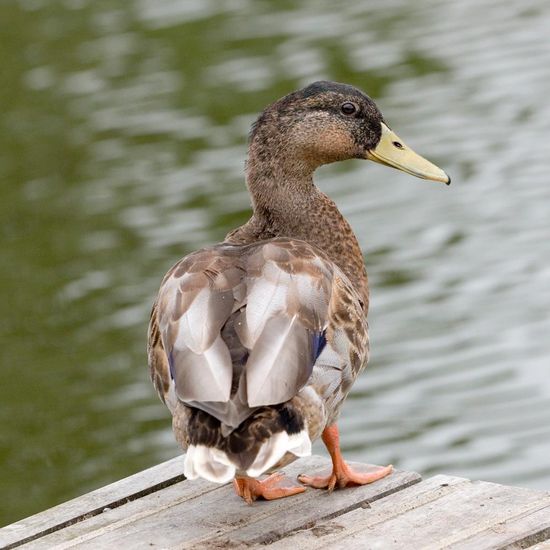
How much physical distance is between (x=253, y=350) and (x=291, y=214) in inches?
53.7

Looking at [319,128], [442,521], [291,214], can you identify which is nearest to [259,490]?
[442,521]

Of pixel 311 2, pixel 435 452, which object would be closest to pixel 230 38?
pixel 311 2

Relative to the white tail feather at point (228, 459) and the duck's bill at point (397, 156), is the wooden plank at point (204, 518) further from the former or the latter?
the duck's bill at point (397, 156)

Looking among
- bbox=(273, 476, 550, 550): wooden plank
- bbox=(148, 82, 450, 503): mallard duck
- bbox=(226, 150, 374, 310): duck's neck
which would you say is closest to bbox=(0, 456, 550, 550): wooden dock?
bbox=(273, 476, 550, 550): wooden plank

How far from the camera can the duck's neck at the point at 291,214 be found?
5.52 m

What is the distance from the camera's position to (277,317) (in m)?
4.40

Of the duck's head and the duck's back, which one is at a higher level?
the duck's head

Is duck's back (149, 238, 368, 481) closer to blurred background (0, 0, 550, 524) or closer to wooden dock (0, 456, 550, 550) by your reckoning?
wooden dock (0, 456, 550, 550)

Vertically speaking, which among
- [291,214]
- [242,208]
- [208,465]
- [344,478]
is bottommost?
[242,208]

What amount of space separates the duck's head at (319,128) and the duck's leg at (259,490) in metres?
1.22

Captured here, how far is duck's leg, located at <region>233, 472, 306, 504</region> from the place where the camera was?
4.75 meters

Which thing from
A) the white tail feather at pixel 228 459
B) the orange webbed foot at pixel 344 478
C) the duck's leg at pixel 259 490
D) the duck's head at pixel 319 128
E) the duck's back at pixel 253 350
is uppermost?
the duck's head at pixel 319 128

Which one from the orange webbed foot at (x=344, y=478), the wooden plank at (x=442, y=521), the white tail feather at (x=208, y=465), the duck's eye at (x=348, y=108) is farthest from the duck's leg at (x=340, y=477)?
the duck's eye at (x=348, y=108)

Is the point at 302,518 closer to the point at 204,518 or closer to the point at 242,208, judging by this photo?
the point at 204,518
